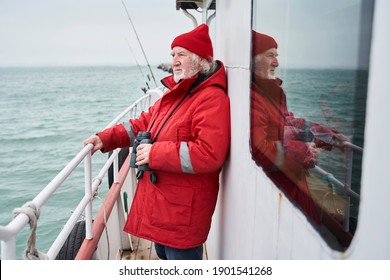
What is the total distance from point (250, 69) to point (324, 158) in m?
0.71

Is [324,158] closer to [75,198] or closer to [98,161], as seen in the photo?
[75,198]

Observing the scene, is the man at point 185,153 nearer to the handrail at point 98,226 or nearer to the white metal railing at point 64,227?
the white metal railing at point 64,227

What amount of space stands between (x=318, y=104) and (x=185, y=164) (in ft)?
2.87

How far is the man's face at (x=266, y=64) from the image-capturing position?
3.80ft

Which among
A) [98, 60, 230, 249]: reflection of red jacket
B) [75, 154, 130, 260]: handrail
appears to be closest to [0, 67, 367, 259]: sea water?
[98, 60, 230, 249]: reflection of red jacket

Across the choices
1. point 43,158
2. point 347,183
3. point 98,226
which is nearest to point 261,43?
point 347,183

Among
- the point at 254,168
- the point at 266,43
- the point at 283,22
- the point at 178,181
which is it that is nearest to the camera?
the point at 283,22

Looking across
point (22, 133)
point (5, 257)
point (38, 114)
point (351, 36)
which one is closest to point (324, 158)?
point (351, 36)

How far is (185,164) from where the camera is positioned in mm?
1616

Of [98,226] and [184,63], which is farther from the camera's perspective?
[98,226]

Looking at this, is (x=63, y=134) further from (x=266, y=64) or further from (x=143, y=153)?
(x=266, y=64)

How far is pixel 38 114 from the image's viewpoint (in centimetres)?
2658

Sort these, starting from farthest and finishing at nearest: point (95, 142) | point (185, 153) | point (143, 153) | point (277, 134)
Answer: point (95, 142) < point (143, 153) < point (185, 153) < point (277, 134)
